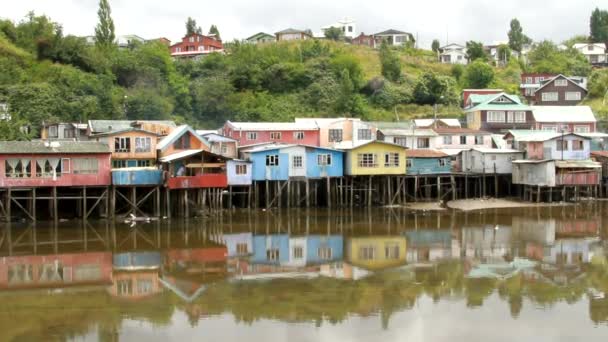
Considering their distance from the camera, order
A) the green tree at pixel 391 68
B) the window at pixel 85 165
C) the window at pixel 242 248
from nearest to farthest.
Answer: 1. the window at pixel 242 248
2. the window at pixel 85 165
3. the green tree at pixel 391 68

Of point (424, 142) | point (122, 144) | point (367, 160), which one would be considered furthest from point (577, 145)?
A: point (122, 144)

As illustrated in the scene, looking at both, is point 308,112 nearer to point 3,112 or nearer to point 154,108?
point 154,108

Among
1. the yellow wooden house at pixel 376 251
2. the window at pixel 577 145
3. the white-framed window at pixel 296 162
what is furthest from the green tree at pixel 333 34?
the yellow wooden house at pixel 376 251

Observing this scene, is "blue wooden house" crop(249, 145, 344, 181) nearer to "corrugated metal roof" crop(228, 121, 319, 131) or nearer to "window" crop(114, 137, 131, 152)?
"corrugated metal roof" crop(228, 121, 319, 131)

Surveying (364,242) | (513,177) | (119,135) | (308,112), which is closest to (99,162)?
(119,135)

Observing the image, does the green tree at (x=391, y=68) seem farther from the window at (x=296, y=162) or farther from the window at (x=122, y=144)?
the window at (x=122, y=144)

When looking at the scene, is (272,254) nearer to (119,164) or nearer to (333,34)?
(119,164)

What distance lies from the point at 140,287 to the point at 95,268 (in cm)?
395

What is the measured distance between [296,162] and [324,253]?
15538 mm

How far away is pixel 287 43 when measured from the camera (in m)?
92.4

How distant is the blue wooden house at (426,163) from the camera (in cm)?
4756

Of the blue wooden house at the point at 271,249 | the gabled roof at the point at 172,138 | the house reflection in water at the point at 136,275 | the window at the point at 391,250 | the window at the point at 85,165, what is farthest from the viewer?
the gabled roof at the point at 172,138

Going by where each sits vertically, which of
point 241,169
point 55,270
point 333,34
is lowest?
point 55,270

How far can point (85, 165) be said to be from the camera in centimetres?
3906
